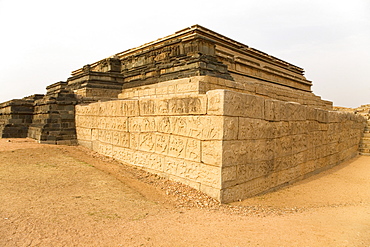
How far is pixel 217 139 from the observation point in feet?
12.8

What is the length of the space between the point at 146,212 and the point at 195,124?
1.71m

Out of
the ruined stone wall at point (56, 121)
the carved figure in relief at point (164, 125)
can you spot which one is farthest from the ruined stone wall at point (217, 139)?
the ruined stone wall at point (56, 121)

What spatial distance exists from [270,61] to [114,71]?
10.3 m

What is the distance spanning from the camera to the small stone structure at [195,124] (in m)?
4.08

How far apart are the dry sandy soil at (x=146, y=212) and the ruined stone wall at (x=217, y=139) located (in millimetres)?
322

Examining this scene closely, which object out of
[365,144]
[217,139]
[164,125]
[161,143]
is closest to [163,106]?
[164,125]

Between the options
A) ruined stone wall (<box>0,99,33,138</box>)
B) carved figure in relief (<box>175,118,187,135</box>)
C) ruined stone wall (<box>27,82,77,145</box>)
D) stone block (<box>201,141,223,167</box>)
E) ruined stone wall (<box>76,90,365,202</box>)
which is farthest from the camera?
ruined stone wall (<box>0,99,33,138</box>)

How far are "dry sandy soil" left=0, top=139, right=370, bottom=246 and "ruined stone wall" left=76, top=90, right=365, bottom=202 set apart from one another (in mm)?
322

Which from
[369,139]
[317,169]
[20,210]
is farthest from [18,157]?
[369,139]

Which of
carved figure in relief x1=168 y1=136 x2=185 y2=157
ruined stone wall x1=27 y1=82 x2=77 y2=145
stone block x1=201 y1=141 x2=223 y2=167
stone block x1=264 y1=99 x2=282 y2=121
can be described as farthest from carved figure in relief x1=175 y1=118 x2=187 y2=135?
ruined stone wall x1=27 y1=82 x2=77 y2=145

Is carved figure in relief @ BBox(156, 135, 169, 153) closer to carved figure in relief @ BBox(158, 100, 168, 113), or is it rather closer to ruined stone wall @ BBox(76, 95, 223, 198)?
ruined stone wall @ BBox(76, 95, 223, 198)

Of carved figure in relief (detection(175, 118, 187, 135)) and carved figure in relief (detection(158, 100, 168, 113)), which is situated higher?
carved figure in relief (detection(158, 100, 168, 113))

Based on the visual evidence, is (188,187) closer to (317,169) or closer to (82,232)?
(82,232)

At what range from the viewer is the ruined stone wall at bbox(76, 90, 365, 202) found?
3973 millimetres
